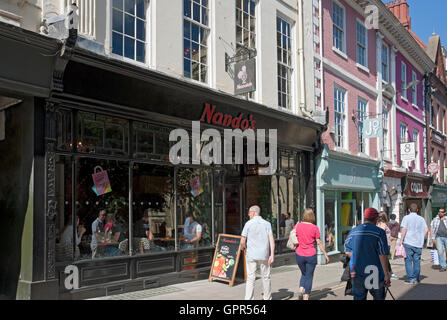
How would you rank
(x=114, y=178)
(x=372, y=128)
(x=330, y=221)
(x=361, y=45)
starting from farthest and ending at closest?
(x=361, y=45), (x=372, y=128), (x=330, y=221), (x=114, y=178)

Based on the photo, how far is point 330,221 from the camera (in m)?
15.1

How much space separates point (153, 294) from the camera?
8.37m

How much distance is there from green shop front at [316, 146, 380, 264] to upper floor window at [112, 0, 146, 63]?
7.68 metres

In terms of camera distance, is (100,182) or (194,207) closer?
(100,182)

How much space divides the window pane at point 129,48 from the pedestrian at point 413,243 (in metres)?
7.72

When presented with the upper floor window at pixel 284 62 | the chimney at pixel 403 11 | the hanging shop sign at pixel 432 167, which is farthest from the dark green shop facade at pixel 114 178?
the chimney at pixel 403 11

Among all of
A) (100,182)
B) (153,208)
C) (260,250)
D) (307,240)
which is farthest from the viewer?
(153,208)

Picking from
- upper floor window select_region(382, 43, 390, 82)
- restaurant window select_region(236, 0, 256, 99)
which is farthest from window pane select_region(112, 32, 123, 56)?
upper floor window select_region(382, 43, 390, 82)

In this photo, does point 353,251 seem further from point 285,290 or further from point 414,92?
point 414,92

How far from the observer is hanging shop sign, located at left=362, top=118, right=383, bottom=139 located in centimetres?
1653

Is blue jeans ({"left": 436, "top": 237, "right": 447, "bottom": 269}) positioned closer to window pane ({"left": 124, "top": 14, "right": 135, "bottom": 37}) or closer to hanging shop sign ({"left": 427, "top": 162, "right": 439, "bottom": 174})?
window pane ({"left": 124, "top": 14, "right": 135, "bottom": 37})

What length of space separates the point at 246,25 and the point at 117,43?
462 centimetres

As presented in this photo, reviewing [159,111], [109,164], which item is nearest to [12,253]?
[109,164]

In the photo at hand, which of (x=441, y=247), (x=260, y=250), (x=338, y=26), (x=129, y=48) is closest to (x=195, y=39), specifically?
(x=129, y=48)
